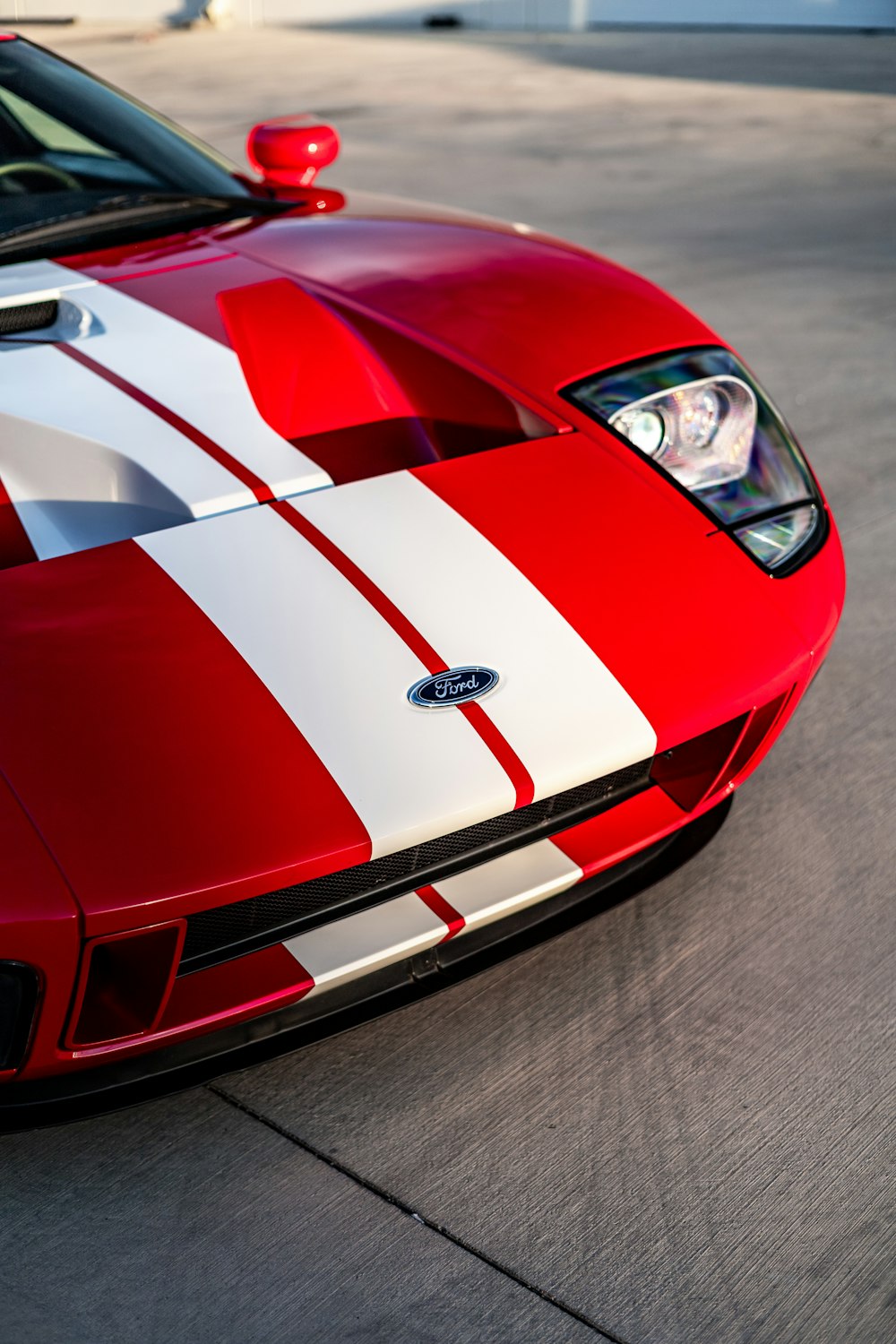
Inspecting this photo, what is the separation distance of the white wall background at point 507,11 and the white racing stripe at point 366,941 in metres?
14.6

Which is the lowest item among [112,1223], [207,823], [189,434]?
[112,1223]

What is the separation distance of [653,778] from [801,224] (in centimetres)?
466

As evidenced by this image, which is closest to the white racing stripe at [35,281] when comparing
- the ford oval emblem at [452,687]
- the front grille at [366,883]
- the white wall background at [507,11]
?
the ford oval emblem at [452,687]

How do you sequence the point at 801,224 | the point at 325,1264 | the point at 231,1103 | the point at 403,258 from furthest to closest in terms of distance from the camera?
the point at 801,224, the point at 403,258, the point at 231,1103, the point at 325,1264

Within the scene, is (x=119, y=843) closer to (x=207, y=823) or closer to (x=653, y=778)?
(x=207, y=823)

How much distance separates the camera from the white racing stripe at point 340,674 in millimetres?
1367

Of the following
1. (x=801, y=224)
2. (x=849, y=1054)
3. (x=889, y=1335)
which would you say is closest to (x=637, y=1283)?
(x=889, y=1335)

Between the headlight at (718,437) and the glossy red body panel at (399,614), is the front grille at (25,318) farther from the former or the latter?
the headlight at (718,437)

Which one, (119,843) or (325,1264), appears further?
(325,1264)

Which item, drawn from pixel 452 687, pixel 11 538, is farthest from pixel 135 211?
pixel 452 687

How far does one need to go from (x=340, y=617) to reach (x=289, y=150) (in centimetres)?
158

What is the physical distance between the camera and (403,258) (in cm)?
225

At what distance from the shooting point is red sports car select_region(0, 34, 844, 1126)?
4.32 ft

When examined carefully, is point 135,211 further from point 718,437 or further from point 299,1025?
point 299,1025
